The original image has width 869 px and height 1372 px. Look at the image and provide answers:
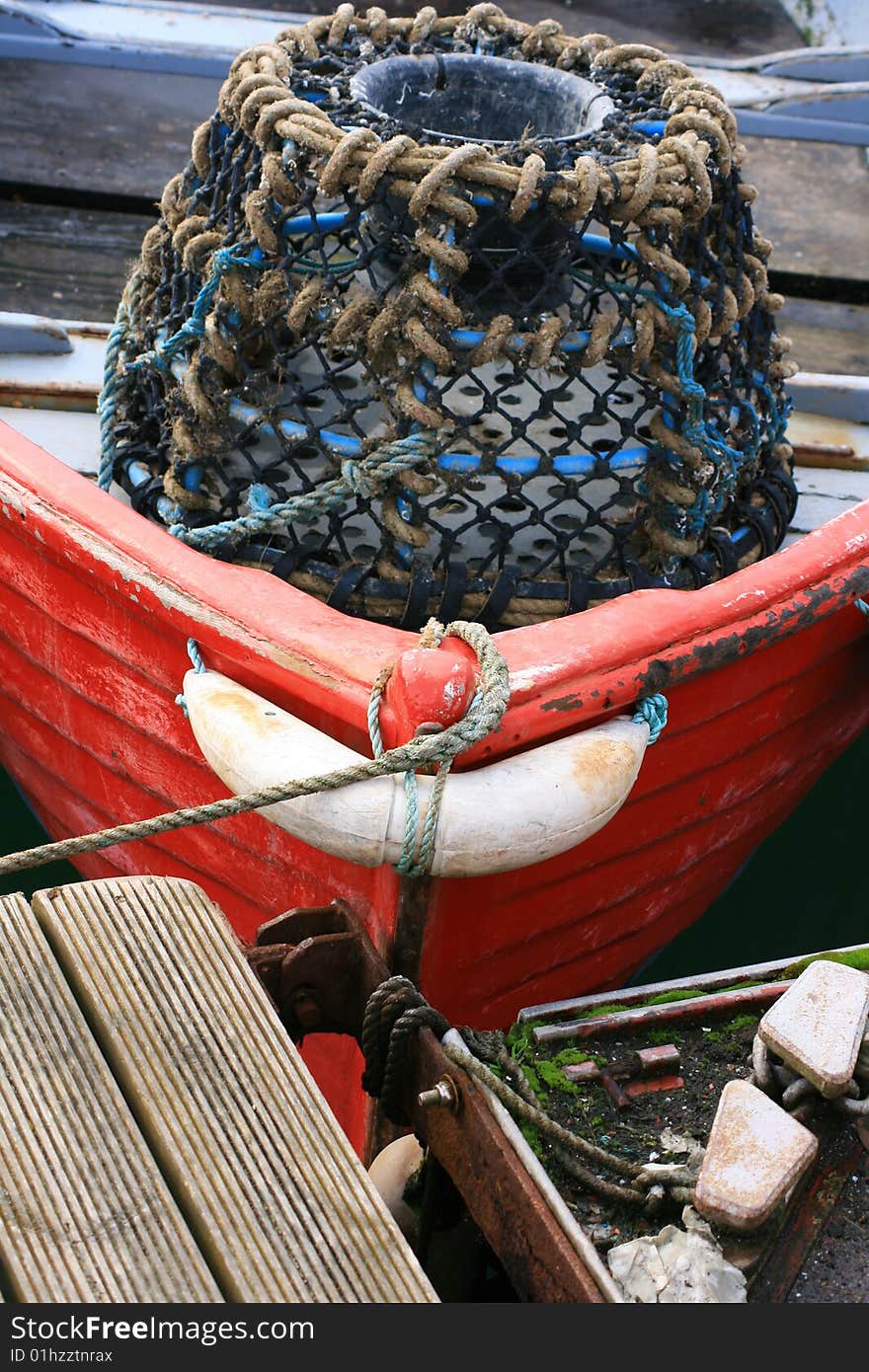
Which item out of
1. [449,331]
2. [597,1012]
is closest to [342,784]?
[597,1012]

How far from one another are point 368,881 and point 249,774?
321 mm

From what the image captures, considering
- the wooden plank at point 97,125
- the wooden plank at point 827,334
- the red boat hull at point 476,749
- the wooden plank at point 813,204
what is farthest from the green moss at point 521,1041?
the wooden plank at point 97,125

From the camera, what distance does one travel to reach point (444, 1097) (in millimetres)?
1893

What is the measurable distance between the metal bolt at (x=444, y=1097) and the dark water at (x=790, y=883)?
1.59 meters

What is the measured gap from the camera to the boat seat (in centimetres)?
154

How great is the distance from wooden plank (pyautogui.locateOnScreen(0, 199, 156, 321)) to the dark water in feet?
5.40

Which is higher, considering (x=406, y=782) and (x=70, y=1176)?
(x=406, y=782)

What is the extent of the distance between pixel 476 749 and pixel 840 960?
0.80 meters

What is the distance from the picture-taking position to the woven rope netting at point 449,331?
7.40 ft

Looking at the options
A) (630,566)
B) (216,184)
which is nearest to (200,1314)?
(630,566)

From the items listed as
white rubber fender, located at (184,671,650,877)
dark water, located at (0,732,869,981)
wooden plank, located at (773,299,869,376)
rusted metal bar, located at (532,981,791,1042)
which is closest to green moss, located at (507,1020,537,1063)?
rusted metal bar, located at (532,981,791,1042)

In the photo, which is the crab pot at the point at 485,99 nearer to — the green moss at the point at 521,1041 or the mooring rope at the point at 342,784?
the mooring rope at the point at 342,784

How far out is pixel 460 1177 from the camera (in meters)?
1.89

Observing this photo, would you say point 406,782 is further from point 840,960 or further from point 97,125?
point 97,125
